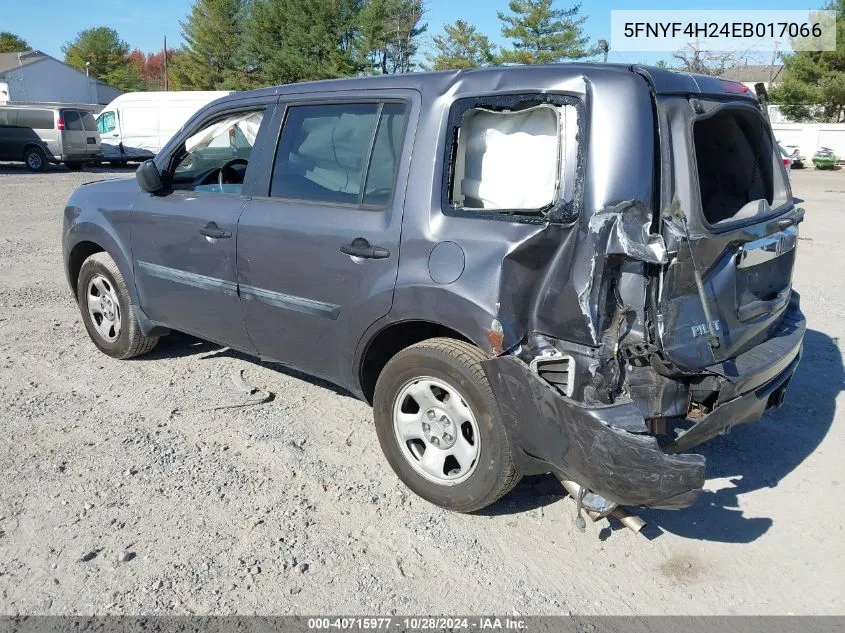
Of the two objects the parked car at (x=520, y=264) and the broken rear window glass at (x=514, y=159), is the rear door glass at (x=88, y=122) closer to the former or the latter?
the parked car at (x=520, y=264)

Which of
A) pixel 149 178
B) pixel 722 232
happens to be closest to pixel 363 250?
pixel 722 232

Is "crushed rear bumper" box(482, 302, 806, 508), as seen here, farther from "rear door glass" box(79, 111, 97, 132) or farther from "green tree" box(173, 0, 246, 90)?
"green tree" box(173, 0, 246, 90)

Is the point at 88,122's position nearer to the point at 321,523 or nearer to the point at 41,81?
the point at 321,523

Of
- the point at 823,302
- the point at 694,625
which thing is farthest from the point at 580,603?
the point at 823,302

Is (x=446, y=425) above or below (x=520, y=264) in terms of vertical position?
below

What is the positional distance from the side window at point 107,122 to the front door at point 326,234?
2642 centimetres

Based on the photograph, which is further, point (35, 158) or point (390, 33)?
point (390, 33)

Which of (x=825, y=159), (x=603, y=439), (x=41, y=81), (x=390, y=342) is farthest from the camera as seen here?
(x=41, y=81)

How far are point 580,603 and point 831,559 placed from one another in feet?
3.92

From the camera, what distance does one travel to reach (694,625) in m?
2.76

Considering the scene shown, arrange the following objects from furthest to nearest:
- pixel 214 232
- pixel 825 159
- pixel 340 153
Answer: pixel 825 159 → pixel 214 232 → pixel 340 153

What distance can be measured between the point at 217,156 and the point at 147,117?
24.8 meters

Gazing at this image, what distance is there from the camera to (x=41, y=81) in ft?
191

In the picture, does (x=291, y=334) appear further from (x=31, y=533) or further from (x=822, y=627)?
(x=822, y=627)
